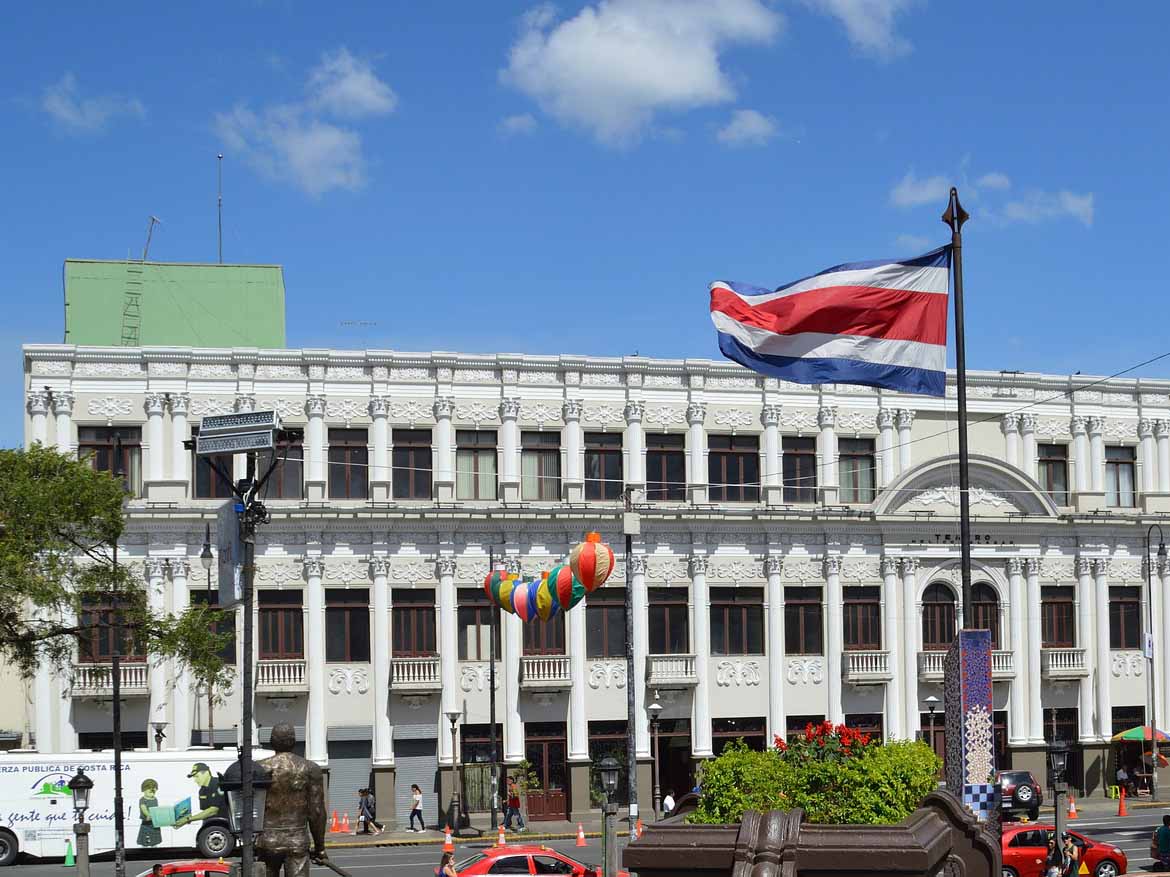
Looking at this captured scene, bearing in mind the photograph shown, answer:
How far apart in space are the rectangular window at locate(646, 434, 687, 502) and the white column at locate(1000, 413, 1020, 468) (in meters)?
12.5

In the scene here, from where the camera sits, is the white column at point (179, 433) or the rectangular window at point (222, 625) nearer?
the rectangular window at point (222, 625)

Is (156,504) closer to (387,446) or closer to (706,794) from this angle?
(387,446)

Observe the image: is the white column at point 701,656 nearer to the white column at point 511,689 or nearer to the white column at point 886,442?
the white column at point 511,689

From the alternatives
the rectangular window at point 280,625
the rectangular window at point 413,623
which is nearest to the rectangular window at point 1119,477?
the rectangular window at point 413,623

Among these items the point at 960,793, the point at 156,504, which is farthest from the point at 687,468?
the point at 960,793

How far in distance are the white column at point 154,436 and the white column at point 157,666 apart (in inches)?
113

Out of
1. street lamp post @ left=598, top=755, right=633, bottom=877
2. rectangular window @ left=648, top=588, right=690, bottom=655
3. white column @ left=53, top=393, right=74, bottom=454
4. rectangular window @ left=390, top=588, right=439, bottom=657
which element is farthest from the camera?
rectangular window @ left=648, top=588, right=690, bottom=655

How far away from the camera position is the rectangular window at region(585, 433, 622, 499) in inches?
2191

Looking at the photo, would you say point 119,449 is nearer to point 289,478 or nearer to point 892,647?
point 289,478

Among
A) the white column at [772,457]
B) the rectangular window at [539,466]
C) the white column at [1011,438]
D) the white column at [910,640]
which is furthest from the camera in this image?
the white column at [1011,438]

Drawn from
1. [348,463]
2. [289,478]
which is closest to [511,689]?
[348,463]

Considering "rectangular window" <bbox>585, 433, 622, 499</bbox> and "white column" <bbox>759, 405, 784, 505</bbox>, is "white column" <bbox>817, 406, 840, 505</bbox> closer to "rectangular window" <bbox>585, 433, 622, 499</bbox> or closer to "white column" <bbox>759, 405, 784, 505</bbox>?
"white column" <bbox>759, 405, 784, 505</bbox>

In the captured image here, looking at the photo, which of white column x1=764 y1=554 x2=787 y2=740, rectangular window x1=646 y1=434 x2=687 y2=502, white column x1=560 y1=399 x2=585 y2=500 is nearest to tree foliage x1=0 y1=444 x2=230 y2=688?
white column x1=560 y1=399 x2=585 y2=500

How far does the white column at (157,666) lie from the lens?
167 feet
